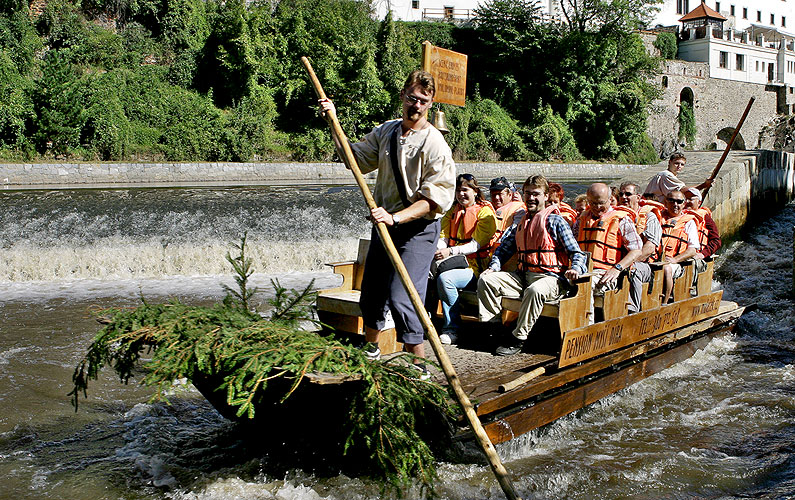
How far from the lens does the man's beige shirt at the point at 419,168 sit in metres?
4.61

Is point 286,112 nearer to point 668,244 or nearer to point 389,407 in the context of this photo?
point 668,244

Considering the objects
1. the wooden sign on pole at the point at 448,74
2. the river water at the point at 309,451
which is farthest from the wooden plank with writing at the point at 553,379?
the wooden sign on pole at the point at 448,74

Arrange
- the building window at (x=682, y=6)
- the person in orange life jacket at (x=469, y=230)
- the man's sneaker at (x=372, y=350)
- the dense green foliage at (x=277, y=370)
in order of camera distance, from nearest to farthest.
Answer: the dense green foliage at (x=277, y=370) < the man's sneaker at (x=372, y=350) < the person in orange life jacket at (x=469, y=230) < the building window at (x=682, y=6)

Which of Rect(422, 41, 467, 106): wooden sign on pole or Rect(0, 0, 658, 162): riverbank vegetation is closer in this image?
Rect(422, 41, 467, 106): wooden sign on pole

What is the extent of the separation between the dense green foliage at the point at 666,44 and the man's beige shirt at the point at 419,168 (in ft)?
194

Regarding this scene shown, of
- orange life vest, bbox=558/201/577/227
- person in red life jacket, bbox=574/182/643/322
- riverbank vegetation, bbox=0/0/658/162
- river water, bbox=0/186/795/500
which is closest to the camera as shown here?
river water, bbox=0/186/795/500

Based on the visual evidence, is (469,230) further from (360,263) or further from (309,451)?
(309,451)

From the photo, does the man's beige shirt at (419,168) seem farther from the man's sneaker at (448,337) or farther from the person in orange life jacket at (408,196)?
the man's sneaker at (448,337)

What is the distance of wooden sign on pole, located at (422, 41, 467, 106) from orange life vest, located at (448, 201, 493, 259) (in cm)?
106

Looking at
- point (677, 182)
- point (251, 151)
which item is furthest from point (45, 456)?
point (251, 151)

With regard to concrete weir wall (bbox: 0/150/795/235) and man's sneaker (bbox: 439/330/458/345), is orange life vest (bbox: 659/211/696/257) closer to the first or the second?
man's sneaker (bbox: 439/330/458/345)

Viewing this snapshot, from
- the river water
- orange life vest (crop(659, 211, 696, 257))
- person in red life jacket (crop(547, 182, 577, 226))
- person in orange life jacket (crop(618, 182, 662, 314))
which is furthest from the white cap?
person in red life jacket (crop(547, 182, 577, 226))

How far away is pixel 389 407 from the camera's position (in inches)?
174

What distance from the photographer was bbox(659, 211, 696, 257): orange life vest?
860cm
